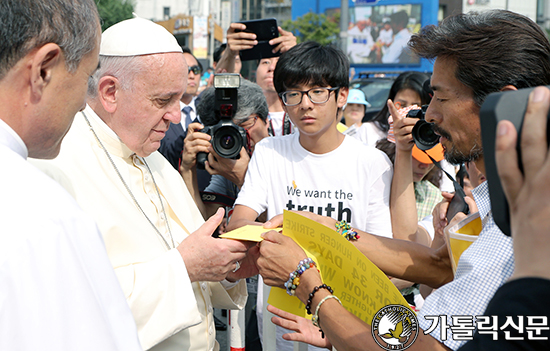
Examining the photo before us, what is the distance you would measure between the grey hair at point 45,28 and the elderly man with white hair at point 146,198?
34.9 inches

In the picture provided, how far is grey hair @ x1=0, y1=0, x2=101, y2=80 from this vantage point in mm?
1052

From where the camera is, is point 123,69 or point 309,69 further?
point 309,69

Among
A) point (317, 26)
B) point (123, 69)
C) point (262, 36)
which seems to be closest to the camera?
point (123, 69)

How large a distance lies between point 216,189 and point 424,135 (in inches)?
60.4

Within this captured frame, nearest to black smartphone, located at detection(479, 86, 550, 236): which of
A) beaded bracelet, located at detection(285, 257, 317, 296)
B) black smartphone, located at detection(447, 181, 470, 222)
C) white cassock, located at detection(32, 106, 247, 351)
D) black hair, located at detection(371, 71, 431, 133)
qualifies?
beaded bracelet, located at detection(285, 257, 317, 296)

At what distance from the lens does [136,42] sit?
7.11 ft

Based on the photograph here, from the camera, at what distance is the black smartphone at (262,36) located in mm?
3794

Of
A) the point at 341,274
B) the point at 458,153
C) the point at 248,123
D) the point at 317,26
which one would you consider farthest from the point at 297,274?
the point at 317,26

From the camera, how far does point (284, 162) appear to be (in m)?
2.86

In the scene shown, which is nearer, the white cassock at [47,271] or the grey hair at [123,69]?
the white cassock at [47,271]

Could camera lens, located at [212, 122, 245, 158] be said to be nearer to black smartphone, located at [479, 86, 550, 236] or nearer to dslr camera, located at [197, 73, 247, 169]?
dslr camera, located at [197, 73, 247, 169]

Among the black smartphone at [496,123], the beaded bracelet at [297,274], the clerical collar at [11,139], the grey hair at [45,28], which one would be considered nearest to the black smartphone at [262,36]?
the beaded bracelet at [297,274]

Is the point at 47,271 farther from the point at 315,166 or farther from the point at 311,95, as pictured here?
the point at 311,95
